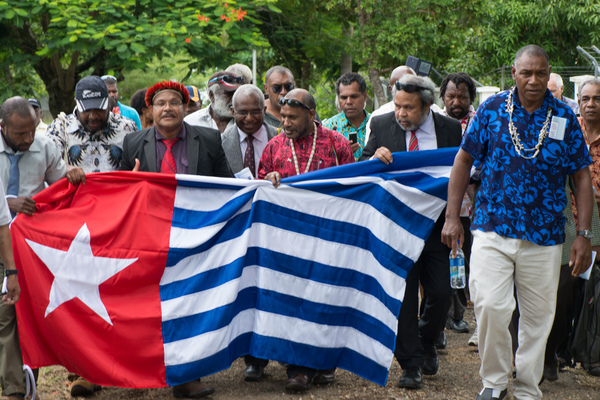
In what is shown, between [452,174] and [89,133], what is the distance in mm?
2815

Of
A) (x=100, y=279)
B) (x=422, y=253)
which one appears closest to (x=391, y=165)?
(x=422, y=253)

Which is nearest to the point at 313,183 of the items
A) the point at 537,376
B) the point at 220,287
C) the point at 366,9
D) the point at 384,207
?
the point at 384,207

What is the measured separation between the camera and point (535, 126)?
487cm

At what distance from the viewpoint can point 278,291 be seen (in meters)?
5.54

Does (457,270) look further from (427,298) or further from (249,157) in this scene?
(249,157)

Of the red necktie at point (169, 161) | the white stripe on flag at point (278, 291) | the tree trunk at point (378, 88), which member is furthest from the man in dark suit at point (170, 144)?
the tree trunk at point (378, 88)

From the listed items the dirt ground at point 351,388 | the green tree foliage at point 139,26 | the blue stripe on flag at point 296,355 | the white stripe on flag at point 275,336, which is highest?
the green tree foliage at point 139,26

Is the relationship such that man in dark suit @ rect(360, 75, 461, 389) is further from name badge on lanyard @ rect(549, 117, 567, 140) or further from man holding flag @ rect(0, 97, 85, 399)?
man holding flag @ rect(0, 97, 85, 399)

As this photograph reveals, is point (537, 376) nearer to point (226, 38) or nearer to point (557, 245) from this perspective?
point (557, 245)

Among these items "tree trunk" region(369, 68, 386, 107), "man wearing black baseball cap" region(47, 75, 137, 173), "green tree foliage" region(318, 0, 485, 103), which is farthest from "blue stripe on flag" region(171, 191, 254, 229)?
"tree trunk" region(369, 68, 386, 107)

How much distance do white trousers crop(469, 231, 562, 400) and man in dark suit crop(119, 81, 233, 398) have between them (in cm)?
214

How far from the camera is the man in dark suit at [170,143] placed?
5.77 m

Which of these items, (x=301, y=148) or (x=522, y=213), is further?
(x=301, y=148)

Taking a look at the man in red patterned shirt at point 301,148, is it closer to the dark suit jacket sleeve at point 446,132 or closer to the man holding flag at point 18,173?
the dark suit jacket sleeve at point 446,132
